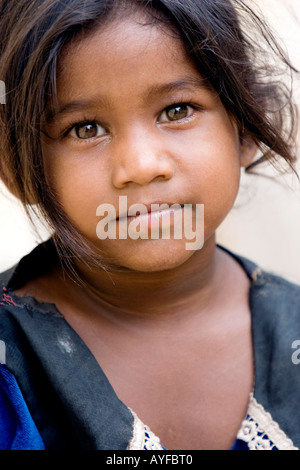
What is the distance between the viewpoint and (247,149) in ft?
4.25

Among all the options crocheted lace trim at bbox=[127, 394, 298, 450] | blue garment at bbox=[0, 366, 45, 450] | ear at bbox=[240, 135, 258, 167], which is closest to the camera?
blue garment at bbox=[0, 366, 45, 450]

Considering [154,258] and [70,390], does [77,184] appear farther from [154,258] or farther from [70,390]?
[70,390]

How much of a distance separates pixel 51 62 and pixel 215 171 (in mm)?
312

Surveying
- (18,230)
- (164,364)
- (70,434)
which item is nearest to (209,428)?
(164,364)

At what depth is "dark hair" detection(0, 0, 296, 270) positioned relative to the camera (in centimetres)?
103

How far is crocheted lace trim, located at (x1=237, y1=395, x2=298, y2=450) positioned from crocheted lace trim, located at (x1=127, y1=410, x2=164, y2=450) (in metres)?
0.16

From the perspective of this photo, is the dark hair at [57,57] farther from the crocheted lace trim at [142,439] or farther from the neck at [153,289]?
the crocheted lace trim at [142,439]

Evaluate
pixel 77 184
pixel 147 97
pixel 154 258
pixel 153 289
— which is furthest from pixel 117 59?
pixel 153 289

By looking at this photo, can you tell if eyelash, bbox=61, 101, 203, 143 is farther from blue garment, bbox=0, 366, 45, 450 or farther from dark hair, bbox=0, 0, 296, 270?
blue garment, bbox=0, 366, 45, 450

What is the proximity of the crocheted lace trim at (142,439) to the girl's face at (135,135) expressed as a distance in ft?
0.81

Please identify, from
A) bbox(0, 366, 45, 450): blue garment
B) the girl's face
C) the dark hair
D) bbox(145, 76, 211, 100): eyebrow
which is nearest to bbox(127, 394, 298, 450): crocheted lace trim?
bbox(0, 366, 45, 450): blue garment

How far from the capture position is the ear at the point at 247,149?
4.17 ft

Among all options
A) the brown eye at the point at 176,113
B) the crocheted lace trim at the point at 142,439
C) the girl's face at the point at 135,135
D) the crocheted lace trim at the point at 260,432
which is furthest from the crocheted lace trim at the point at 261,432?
the brown eye at the point at 176,113

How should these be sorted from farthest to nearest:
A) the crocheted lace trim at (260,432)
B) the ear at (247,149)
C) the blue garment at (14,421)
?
the ear at (247,149) → the crocheted lace trim at (260,432) → the blue garment at (14,421)
